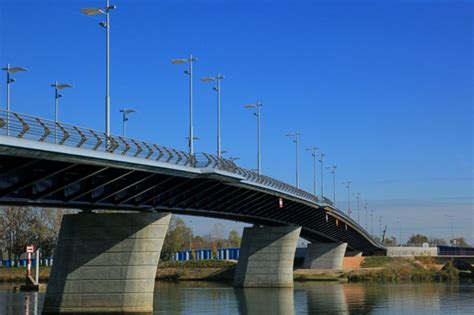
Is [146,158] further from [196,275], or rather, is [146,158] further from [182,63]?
[196,275]

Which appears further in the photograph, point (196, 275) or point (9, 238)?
point (9, 238)

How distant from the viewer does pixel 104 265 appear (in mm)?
55281

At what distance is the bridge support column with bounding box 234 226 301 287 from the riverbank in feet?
90.4

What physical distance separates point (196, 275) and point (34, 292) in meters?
50.8

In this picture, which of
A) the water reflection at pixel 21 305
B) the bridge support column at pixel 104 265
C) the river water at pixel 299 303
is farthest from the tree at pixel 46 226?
the bridge support column at pixel 104 265

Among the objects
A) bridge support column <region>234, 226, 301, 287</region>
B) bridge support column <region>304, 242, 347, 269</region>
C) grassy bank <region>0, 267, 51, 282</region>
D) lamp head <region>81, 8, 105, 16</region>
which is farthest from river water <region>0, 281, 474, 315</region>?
bridge support column <region>304, 242, 347, 269</region>

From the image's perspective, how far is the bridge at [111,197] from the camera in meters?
40.5

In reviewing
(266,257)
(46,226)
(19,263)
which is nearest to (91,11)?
(266,257)

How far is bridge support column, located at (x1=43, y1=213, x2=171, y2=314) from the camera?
54688 millimetres

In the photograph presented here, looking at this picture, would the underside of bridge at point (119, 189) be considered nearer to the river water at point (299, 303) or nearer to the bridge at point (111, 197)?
the bridge at point (111, 197)

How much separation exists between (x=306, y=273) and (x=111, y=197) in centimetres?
8826

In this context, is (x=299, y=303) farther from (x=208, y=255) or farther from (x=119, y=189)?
(x=208, y=255)

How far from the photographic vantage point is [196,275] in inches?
5256

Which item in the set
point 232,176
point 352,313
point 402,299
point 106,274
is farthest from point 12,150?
point 402,299
